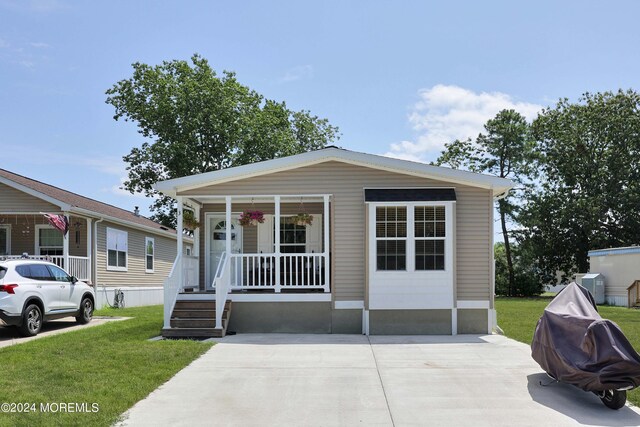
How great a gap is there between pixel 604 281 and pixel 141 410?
26.0 m

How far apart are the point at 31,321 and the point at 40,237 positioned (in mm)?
7692

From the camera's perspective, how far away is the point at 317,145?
43031 millimetres

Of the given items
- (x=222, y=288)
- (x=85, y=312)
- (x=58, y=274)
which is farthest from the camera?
(x=85, y=312)

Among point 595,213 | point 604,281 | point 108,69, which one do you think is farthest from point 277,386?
point 595,213

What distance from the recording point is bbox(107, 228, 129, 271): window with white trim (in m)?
20.3

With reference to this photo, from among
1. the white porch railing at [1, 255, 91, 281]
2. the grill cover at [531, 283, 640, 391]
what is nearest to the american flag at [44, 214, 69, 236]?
the white porch railing at [1, 255, 91, 281]

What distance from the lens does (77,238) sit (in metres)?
18.9

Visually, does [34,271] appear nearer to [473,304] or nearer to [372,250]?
[372,250]

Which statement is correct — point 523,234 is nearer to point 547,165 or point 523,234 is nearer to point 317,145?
point 547,165

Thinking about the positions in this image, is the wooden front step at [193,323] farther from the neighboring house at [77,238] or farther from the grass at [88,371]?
the neighboring house at [77,238]

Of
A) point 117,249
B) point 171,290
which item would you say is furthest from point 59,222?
point 171,290

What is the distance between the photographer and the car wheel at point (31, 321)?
12031 millimetres

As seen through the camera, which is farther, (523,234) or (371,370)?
(523,234)

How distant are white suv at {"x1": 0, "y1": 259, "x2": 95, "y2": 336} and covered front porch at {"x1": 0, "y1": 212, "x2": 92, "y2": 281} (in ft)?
14.8
